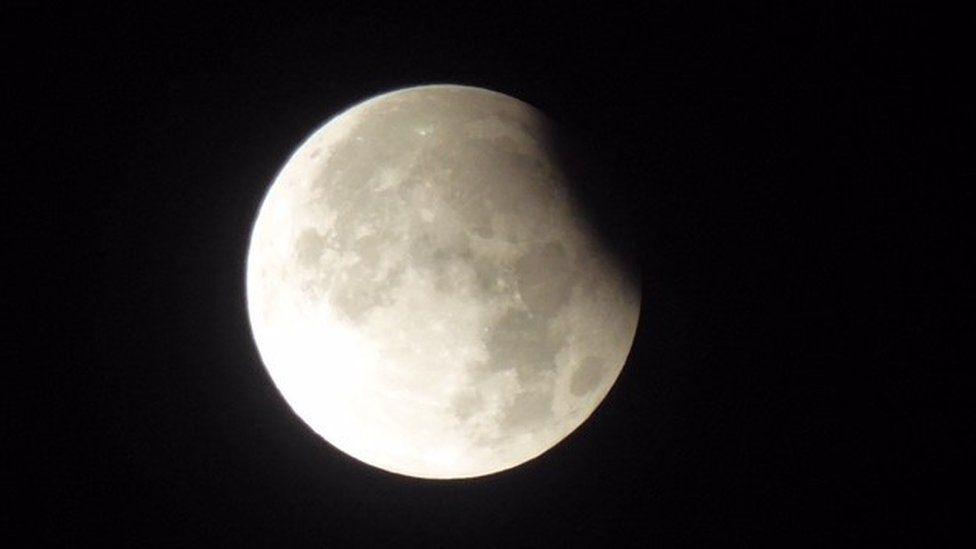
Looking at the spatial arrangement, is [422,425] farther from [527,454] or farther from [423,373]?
[527,454]

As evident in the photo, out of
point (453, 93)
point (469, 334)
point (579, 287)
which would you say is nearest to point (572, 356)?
point (579, 287)

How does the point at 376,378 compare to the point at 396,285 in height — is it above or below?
below

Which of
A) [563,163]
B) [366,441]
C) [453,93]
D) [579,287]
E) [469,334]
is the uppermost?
[453,93]

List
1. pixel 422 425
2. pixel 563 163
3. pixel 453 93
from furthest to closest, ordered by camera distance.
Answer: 1. pixel 453 93
2. pixel 563 163
3. pixel 422 425

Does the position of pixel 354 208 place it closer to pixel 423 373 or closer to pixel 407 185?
pixel 407 185

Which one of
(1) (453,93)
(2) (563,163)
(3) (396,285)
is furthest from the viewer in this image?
(1) (453,93)

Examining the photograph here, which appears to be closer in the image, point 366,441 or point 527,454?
point 366,441
